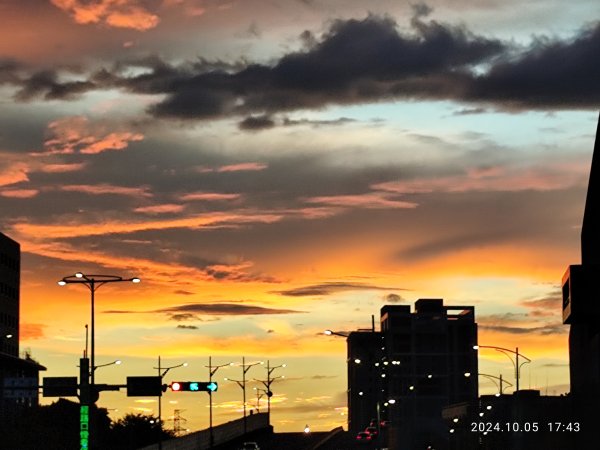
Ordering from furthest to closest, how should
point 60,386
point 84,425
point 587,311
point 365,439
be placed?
point 365,439, point 84,425, point 60,386, point 587,311

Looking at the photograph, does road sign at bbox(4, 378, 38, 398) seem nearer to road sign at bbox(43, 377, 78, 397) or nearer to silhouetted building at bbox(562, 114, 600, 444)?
road sign at bbox(43, 377, 78, 397)

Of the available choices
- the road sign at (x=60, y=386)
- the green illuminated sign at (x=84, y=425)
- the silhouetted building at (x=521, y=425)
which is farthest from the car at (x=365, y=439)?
the road sign at (x=60, y=386)

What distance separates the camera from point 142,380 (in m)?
93.6

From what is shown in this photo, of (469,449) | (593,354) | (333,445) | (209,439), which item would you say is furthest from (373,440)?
(593,354)

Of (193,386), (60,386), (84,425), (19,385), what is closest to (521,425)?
(193,386)

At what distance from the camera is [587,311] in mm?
73688

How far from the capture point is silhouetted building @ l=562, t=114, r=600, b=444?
73.8m

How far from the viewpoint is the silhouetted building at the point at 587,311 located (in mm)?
73750

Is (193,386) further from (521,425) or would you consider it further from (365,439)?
(365,439)

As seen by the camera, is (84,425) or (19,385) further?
(19,385)

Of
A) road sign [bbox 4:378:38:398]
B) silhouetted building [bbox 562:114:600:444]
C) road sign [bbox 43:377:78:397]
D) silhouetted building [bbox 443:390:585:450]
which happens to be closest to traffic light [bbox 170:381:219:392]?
silhouetted building [bbox 443:390:585:450]

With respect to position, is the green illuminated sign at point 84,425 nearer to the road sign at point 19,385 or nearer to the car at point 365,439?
the road sign at point 19,385

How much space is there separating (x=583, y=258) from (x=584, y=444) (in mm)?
11794

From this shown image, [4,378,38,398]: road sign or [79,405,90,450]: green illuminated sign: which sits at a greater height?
[4,378,38,398]: road sign
